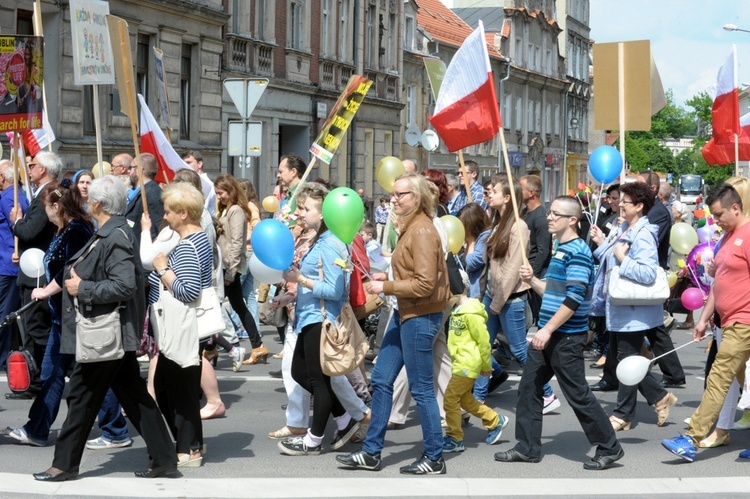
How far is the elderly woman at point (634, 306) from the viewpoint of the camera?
8.52 metres

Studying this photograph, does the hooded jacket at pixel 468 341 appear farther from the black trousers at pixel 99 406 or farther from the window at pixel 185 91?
the window at pixel 185 91

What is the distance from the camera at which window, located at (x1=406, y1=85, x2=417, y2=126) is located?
43938mm

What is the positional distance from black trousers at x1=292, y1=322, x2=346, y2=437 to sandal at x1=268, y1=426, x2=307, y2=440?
15.6 inches

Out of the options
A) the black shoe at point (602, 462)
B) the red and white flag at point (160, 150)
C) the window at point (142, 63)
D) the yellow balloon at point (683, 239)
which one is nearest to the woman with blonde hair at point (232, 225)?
the red and white flag at point (160, 150)

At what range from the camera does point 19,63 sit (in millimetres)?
10266

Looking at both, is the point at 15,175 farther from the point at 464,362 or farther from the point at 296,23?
the point at 296,23

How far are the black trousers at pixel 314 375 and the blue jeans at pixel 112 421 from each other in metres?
1.20

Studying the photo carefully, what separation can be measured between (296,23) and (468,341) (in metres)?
24.6

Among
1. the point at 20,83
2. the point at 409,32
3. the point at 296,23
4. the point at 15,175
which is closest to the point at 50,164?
the point at 15,175

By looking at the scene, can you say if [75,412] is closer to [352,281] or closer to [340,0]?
[352,281]

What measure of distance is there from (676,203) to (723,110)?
2.79 meters

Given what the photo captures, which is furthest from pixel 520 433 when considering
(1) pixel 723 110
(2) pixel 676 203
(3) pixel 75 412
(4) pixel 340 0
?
(4) pixel 340 0

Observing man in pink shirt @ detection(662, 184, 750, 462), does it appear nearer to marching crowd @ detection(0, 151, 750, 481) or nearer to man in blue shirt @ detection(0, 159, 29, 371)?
marching crowd @ detection(0, 151, 750, 481)

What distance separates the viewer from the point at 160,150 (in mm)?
10758
